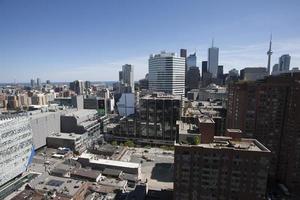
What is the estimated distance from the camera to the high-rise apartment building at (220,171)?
135 feet

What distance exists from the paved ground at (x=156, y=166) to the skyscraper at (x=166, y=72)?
3468 inches

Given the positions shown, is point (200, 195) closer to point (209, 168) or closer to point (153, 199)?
point (209, 168)

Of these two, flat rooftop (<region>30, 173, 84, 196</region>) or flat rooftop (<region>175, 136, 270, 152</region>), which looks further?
flat rooftop (<region>30, 173, 84, 196</region>)

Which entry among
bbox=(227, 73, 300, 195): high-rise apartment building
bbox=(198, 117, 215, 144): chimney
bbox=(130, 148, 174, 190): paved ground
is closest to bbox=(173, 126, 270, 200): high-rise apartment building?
bbox=(198, 117, 215, 144): chimney

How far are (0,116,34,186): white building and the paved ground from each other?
41530 millimetres

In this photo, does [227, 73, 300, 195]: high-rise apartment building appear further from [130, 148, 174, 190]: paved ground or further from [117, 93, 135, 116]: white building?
[117, 93, 135, 116]: white building

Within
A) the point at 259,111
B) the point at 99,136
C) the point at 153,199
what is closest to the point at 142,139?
the point at 99,136

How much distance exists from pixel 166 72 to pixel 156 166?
10815 cm

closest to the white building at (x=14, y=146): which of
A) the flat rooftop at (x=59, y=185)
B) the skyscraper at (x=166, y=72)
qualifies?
the flat rooftop at (x=59, y=185)

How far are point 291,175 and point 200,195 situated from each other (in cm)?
4041

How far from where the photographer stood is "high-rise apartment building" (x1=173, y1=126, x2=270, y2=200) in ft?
135

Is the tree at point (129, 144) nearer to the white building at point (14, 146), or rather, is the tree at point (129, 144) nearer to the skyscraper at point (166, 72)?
the white building at point (14, 146)

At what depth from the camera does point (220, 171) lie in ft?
139

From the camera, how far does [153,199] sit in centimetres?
5875
